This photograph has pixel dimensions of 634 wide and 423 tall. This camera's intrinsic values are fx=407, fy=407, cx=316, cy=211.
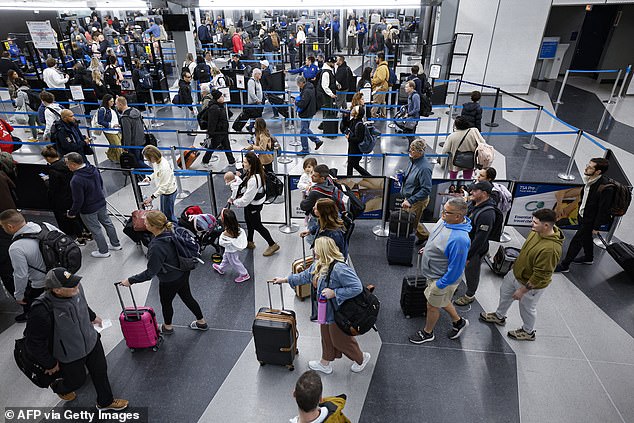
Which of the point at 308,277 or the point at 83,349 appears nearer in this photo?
the point at 83,349

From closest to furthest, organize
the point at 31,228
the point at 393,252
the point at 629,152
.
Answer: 1. the point at 31,228
2. the point at 393,252
3. the point at 629,152

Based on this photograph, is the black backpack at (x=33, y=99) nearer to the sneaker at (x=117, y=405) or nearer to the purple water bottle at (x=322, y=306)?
the sneaker at (x=117, y=405)

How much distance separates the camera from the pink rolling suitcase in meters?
4.52

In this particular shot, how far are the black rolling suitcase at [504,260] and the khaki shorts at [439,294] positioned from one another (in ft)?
6.10

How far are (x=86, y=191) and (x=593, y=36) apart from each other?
2051 centimetres

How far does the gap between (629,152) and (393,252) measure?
26.8 feet

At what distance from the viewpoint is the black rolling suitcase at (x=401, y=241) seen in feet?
19.2

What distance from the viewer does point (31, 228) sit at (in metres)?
4.23

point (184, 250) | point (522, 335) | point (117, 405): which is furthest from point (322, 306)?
point (522, 335)

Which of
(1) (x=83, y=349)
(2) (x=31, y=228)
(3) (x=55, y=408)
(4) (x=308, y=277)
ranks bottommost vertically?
(3) (x=55, y=408)

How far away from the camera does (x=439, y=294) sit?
170 inches

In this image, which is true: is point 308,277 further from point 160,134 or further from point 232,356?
point 160,134

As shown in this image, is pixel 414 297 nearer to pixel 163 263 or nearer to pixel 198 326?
pixel 198 326

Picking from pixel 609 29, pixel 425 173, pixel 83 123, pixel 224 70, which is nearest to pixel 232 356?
pixel 425 173
